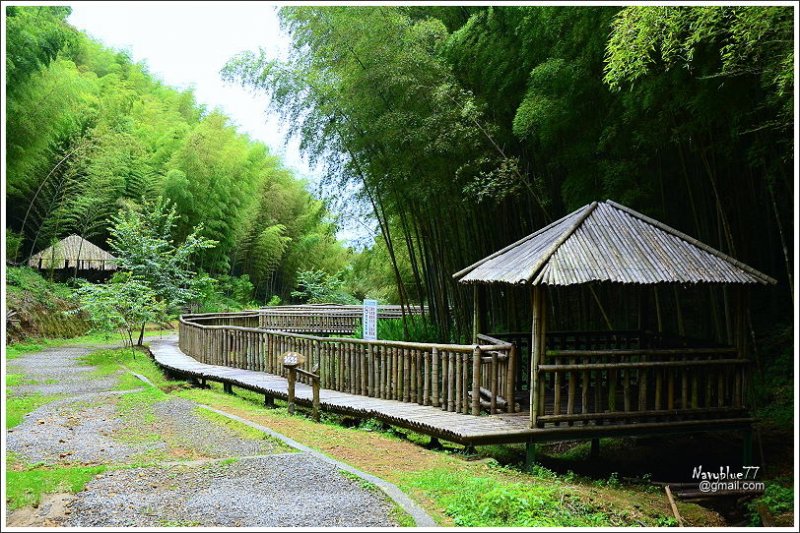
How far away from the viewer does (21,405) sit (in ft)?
27.3

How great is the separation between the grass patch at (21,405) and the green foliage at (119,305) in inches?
210

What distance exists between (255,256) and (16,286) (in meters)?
10.9

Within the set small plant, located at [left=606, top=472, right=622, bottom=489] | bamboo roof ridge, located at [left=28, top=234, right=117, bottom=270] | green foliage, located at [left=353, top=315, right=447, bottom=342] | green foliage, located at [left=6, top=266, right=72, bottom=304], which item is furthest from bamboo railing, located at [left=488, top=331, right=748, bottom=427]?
bamboo roof ridge, located at [left=28, top=234, right=117, bottom=270]

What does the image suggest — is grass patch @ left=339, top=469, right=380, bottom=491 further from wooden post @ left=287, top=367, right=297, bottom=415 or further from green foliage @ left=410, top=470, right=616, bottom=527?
wooden post @ left=287, top=367, right=297, bottom=415

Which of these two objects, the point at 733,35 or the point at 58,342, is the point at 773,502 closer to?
the point at 733,35

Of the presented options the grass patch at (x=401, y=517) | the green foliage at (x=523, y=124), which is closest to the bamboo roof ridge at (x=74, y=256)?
the green foliage at (x=523, y=124)

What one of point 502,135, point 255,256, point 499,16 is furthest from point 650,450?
point 255,256

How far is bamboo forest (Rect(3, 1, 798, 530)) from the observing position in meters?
4.87

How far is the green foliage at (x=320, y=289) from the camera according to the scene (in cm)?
2908

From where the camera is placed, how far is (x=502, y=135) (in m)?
9.09

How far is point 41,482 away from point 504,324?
6783mm

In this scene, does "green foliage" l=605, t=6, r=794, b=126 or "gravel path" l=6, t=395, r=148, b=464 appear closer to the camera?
"green foliage" l=605, t=6, r=794, b=126

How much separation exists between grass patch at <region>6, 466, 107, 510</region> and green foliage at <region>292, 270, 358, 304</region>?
23582 mm

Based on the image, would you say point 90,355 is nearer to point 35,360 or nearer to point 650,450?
point 35,360
